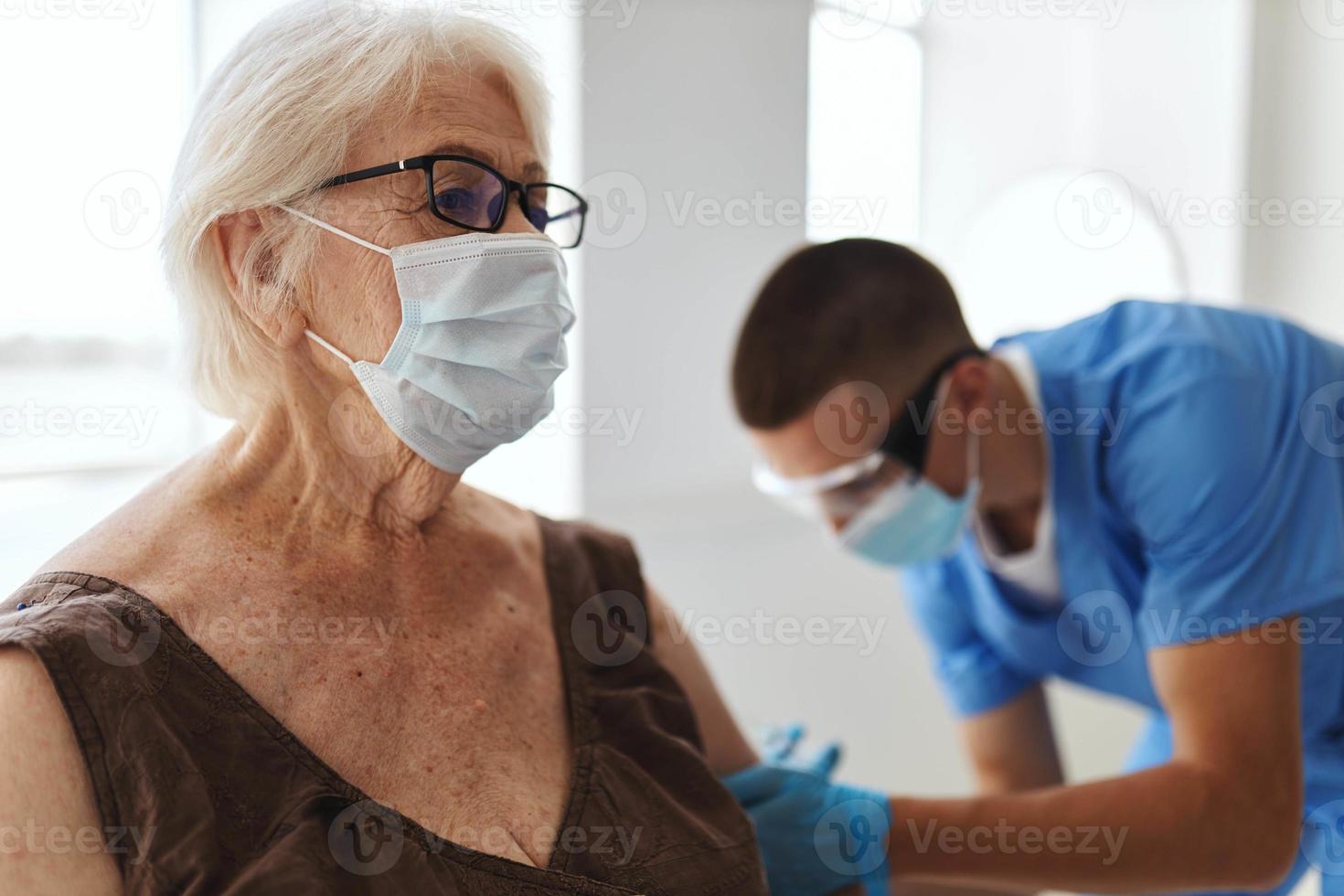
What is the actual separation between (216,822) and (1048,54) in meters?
3.10

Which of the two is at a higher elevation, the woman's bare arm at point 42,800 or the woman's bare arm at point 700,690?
the woman's bare arm at point 42,800

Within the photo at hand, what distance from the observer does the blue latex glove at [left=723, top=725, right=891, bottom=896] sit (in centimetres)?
131

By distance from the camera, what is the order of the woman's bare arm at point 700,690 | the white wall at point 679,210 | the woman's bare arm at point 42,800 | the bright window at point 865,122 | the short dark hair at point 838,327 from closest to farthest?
the woman's bare arm at point 42,800
the woman's bare arm at point 700,690
the short dark hair at point 838,327
the white wall at point 679,210
the bright window at point 865,122

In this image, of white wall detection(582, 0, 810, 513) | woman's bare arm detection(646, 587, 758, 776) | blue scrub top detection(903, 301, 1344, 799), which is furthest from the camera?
white wall detection(582, 0, 810, 513)

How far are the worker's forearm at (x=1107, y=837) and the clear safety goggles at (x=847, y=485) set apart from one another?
46 cm

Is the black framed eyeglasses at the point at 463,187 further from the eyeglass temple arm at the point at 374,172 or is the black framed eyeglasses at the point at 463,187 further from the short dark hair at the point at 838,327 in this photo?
the short dark hair at the point at 838,327

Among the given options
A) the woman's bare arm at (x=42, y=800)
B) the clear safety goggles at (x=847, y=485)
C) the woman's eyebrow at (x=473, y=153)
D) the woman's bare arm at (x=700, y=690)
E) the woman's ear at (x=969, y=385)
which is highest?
the woman's eyebrow at (x=473, y=153)

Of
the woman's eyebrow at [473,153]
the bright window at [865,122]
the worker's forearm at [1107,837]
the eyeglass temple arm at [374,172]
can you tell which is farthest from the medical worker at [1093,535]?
the bright window at [865,122]

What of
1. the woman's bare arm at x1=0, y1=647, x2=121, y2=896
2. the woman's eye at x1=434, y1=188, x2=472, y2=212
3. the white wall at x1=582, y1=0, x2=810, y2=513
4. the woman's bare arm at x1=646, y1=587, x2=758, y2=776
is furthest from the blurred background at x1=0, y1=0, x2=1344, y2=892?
the woman's bare arm at x1=646, y1=587, x2=758, y2=776

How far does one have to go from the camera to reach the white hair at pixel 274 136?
98 centimetres

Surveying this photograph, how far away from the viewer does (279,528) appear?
101 centimetres

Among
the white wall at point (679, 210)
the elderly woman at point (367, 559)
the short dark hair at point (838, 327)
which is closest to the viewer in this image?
the elderly woman at point (367, 559)

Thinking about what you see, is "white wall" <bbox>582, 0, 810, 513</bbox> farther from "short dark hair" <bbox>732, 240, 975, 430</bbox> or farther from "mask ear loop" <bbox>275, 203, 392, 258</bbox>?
"mask ear loop" <bbox>275, 203, 392, 258</bbox>

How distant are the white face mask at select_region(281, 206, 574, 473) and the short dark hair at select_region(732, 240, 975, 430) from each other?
551mm
